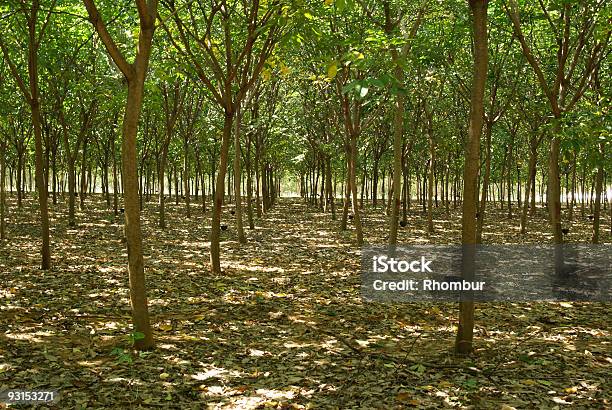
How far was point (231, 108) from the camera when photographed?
10.8 meters

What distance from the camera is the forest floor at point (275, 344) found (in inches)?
191

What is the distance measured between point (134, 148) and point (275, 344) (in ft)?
10.4

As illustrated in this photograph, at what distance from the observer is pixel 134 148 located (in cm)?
598

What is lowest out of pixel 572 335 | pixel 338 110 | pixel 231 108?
pixel 572 335

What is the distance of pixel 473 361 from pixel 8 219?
20906mm

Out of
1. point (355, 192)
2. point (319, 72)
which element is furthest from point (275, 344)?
point (319, 72)

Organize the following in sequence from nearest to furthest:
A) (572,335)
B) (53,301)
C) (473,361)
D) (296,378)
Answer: (296,378), (473,361), (572,335), (53,301)

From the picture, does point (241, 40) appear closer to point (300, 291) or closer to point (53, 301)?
point (300, 291)

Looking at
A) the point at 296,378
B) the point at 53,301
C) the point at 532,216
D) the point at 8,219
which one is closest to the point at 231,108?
the point at 53,301

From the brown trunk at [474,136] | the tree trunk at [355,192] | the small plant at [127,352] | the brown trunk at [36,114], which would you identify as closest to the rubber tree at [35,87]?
the brown trunk at [36,114]

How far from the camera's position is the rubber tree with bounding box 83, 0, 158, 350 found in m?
5.72

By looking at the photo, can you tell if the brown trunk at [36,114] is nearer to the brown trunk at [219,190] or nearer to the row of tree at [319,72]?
the row of tree at [319,72]

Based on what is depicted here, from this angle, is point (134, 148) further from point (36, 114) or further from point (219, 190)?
point (36, 114)

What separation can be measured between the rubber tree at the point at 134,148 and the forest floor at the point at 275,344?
1.58 ft
